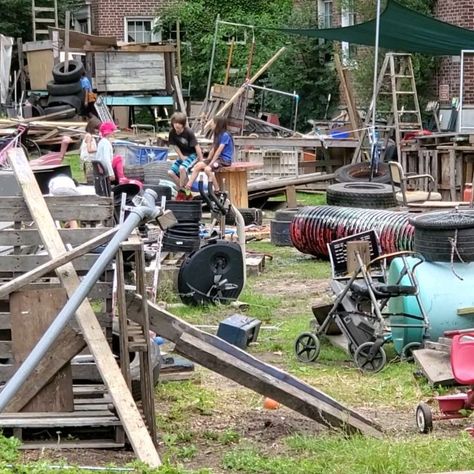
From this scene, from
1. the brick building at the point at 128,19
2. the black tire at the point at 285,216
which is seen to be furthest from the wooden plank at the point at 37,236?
the brick building at the point at 128,19

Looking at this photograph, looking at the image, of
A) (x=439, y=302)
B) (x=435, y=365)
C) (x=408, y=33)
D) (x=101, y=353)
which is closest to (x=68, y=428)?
(x=101, y=353)

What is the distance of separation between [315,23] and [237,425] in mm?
22307

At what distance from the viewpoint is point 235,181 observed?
16.6 m

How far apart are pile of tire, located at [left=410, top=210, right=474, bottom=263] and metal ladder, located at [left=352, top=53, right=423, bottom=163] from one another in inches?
379

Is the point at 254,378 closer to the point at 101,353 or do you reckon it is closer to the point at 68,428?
the point at 101,353

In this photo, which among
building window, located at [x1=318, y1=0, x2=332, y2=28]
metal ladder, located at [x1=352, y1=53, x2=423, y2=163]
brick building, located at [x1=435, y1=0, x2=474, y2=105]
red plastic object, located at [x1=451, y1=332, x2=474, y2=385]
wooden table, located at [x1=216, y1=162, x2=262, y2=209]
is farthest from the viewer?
building window, located at [x1=318, y1=0, x2=332, y2=28]

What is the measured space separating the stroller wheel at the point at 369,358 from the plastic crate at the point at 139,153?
10.5m

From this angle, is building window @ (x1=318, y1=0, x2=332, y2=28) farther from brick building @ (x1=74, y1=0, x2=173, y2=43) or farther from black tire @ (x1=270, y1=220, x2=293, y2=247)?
black tire @ (x1=270, y1=220, x2=293, y2=247)

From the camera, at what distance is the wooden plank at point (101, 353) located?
523 centimetres

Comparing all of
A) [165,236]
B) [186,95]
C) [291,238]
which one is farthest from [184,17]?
[165,236]

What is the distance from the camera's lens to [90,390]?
629cm

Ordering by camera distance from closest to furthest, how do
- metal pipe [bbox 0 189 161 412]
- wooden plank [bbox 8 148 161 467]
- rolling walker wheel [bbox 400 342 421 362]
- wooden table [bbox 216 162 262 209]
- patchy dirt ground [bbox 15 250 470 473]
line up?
metal pipe [bbox 0 189 161 412] → wooden plank [bbox 8 148 161 467] → patchy dirt ground [bbox 15 250 470 473] → rolling walker wheel [bbox 400 342 421 362] → wooden table [bbox 216 162 262 209]

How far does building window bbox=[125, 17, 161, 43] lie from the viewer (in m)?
34.1

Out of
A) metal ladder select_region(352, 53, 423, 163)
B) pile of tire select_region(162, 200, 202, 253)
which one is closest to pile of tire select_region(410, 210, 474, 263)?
pile of tire select_region(162, 200, 202, 253)
